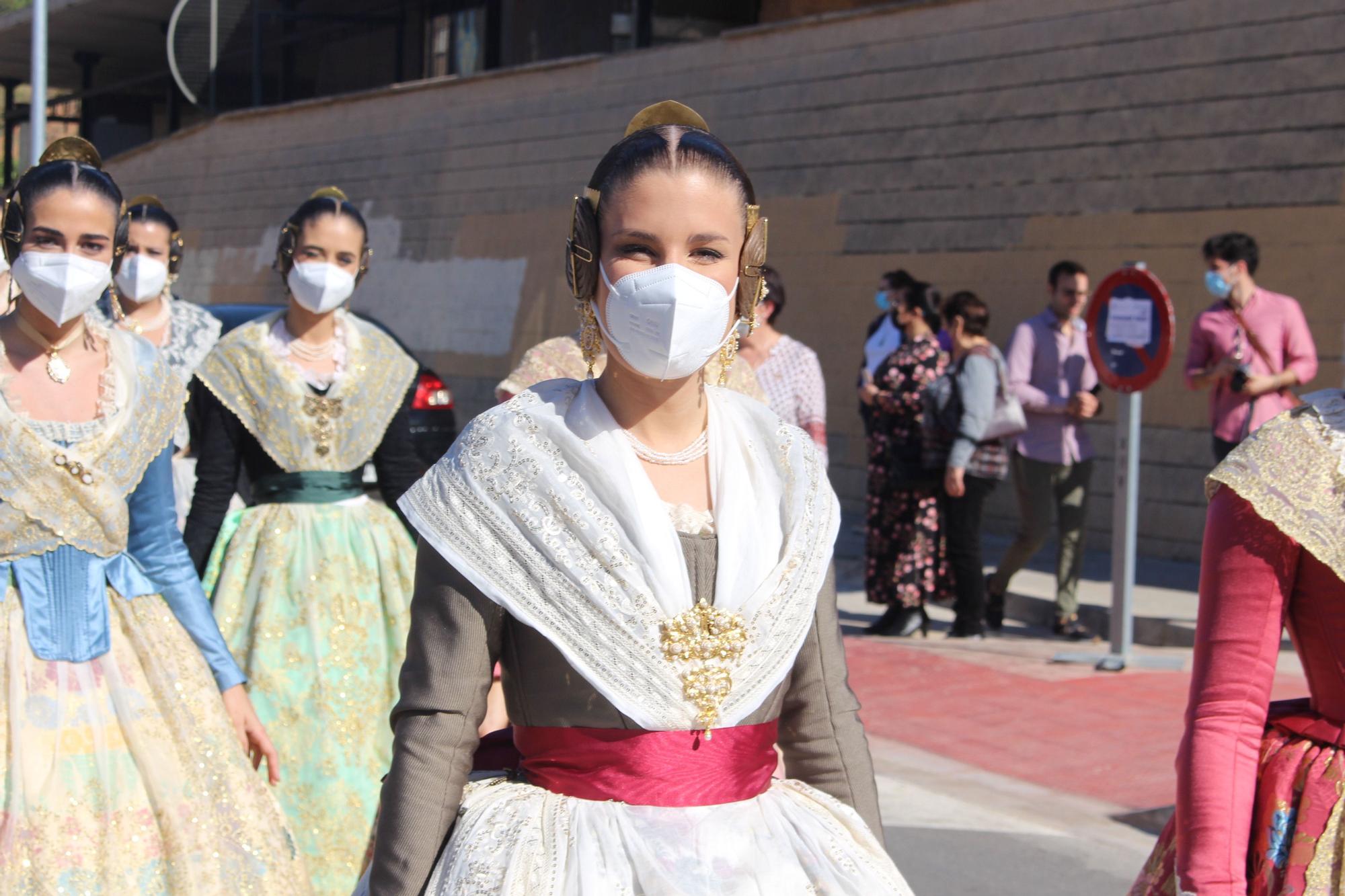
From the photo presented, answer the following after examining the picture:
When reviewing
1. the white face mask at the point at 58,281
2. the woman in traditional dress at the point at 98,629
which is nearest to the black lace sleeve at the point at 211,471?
the woman in traditional dress at the point at 98,629

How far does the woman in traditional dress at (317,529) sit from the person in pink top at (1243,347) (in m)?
4.92

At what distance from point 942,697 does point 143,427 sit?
4.74m

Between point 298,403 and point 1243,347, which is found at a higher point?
point 1243,347

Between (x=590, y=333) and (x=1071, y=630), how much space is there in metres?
7.44

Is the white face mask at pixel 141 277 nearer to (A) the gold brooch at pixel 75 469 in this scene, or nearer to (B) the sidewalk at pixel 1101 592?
(A) the gold brooch at pixel 75 469

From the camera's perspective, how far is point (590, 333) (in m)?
2.32

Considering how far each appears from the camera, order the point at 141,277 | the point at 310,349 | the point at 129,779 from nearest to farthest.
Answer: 1. the point at 129,779
2. the point at 310,349
3. the point at 141,277

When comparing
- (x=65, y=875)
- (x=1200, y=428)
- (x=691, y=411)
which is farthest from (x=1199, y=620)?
(x=1200, y=428)

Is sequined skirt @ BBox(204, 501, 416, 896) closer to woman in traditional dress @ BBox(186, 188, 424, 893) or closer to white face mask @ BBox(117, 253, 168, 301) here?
woman in traditional dress @ BBox(186, 188, 424, 893)

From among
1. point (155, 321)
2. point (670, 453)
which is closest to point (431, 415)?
point (155, 321)

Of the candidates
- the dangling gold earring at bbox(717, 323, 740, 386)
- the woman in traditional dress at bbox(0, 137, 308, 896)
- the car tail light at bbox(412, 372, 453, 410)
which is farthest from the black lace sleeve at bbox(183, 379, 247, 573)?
the car tail light at bbox(412, 372, 453, 410)

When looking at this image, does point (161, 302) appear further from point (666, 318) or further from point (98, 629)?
point (666, 318)

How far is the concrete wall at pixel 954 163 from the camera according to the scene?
10.9 metres

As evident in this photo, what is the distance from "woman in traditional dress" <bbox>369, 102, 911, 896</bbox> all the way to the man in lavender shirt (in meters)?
7.20
